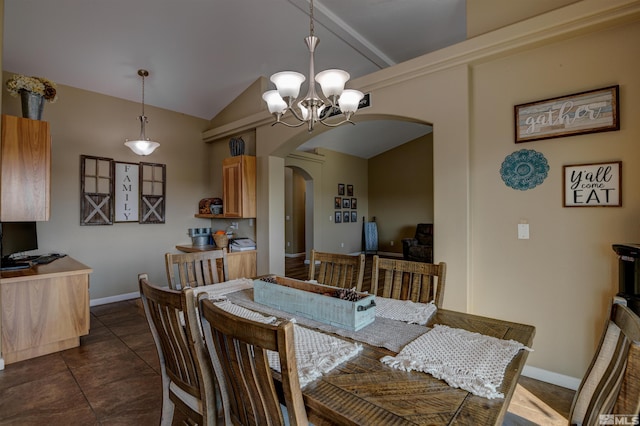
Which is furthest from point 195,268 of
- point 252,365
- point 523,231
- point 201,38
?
point 201,38

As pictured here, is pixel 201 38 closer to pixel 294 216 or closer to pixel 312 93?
pixel 312 93

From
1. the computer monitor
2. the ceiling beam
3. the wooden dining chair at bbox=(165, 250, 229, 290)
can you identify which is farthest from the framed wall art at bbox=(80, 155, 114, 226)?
the ceiling beam

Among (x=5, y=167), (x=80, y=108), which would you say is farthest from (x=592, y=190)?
(x=80, y=108)

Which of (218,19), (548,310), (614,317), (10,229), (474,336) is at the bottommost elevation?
(548,310)

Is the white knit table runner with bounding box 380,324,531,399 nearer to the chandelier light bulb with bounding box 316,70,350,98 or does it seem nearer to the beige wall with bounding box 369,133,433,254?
the chandelier light bulb with bounding box 316,70,350,98

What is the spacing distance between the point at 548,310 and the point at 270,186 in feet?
11.1

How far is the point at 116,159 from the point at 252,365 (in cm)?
466

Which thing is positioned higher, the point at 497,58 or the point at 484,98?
the point at 497,58

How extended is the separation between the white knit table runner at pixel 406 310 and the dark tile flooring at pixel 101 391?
57 cm

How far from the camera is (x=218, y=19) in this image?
3387mm

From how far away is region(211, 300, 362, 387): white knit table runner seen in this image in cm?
112

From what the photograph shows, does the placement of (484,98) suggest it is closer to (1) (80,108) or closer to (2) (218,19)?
Result: (2) (218,19)

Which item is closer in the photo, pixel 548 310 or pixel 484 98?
pixel 548 310

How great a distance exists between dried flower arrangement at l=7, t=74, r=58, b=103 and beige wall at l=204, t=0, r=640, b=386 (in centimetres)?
326
